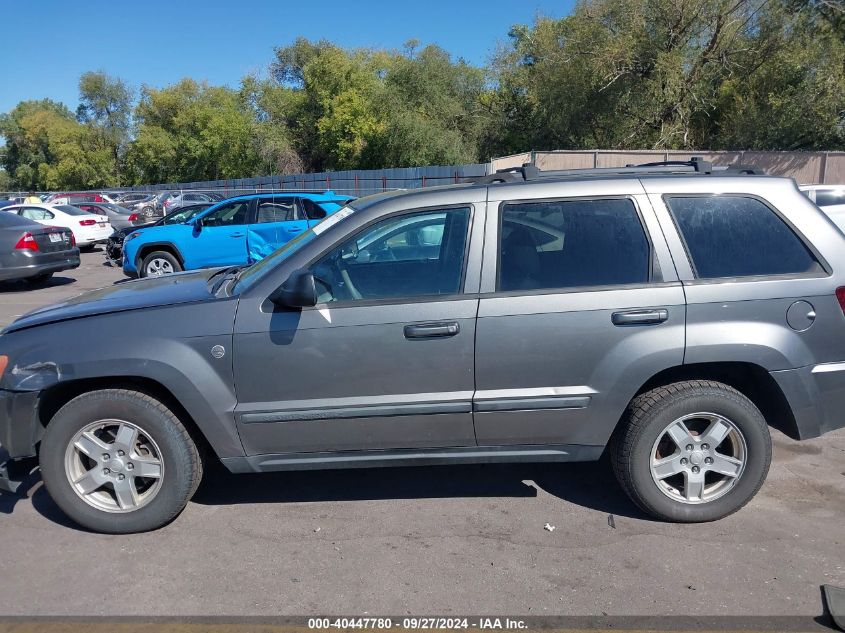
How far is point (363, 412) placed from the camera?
374 centimetres

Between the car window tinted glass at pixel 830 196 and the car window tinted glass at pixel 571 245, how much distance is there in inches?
285

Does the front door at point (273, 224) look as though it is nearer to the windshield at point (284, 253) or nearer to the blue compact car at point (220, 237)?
the blue compact car at point (220, 237)

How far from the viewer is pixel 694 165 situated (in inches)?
173

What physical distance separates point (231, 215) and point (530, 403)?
10.2 m

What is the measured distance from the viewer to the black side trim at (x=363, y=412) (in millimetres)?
3736

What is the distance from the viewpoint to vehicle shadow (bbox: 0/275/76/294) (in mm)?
13750

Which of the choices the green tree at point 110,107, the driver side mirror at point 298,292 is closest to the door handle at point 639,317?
the driver side mirror at point 298,292

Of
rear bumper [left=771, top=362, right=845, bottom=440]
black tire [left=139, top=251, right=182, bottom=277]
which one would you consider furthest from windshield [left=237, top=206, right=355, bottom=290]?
black tire [left=139, top=251, right=182, bottom=277]

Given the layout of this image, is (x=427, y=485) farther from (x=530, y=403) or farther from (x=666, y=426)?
(x=666, y=426)

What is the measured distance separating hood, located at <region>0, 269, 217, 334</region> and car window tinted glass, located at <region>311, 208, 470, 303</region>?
2.33ft

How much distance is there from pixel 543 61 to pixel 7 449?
3169cm

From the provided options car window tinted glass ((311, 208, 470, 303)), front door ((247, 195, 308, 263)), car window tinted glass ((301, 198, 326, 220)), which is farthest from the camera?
car window tinted glass ((301, 198, 326, 220))

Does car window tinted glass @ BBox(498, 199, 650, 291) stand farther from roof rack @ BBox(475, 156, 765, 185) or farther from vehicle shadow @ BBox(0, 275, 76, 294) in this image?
vehicle shadow @ BBox(0, 275, 76, 294)

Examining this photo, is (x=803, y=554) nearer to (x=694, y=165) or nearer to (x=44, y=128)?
(x=694, y=165)
